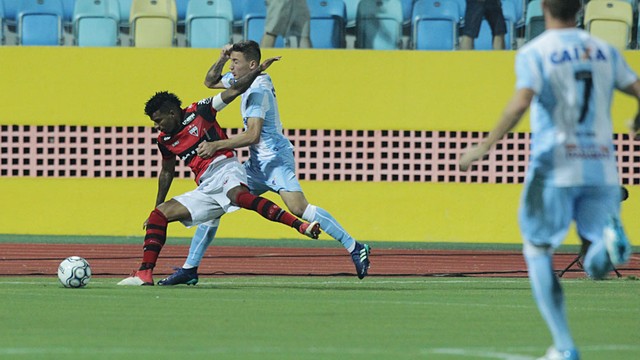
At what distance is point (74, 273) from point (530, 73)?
6.55 meters

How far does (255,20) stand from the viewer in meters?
22.3

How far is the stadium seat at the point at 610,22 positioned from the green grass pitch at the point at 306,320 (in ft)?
26.4

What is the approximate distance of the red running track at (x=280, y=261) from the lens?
52.3 ft

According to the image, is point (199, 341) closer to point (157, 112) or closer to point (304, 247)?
point (157, 112)

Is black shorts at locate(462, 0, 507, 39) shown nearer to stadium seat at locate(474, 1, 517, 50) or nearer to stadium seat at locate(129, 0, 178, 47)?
stadium seat at locate(474, 1, 517, 50)

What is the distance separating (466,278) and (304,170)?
24.2ft

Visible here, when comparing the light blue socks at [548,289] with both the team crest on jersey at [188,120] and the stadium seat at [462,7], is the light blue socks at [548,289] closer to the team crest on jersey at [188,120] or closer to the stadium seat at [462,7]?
the team crest on jersey at [188,120]

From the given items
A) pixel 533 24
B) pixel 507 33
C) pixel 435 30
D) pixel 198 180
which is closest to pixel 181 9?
pixel 435 30

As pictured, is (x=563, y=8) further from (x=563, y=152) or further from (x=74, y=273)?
(x=74, y=273)

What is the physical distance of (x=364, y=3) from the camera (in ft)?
72.7

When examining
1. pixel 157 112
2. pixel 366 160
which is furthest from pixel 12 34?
pixel 157 112

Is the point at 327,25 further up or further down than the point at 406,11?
further down

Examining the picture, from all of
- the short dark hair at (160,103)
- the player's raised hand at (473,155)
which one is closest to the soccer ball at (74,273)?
the short dark hair at (160,103)

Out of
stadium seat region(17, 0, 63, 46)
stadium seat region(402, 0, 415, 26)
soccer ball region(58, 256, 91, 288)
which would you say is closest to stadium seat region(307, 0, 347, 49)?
stadium seat region(402, 0, 415, 26)
